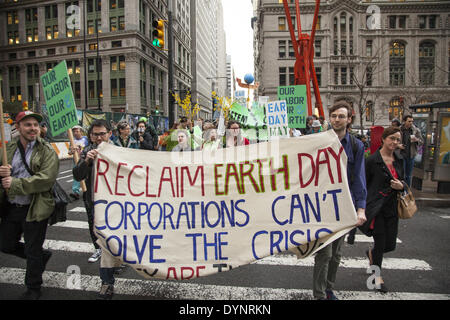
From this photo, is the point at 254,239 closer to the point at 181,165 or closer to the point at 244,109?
the point at 181,165

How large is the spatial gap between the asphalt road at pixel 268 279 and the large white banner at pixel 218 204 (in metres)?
0.61

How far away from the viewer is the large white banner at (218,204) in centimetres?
286

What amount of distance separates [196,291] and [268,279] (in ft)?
3.01

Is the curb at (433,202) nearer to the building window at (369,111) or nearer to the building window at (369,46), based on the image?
the building window at (369,111)

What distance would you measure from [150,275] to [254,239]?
1.11 m

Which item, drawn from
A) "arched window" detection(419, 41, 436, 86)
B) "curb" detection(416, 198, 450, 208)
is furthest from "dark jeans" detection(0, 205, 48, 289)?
"arched window" detection(419, 41, 436, 86)

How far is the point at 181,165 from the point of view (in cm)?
310

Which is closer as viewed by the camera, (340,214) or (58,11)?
(340,214)

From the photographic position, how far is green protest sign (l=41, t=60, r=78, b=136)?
384 centimetres

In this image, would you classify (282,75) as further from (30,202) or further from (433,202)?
(30,202)

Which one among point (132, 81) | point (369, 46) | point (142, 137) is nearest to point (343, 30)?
point (369, 46)

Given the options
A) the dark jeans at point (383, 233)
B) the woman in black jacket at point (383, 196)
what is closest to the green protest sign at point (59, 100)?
the woman in black jacket at point (383, 196)

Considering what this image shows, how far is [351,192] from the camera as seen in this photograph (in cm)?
299
